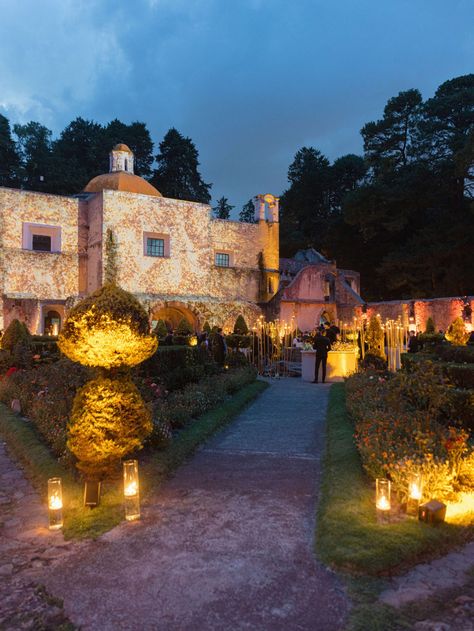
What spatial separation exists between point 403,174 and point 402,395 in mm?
32389

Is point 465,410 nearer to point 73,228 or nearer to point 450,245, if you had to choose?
point 73,228

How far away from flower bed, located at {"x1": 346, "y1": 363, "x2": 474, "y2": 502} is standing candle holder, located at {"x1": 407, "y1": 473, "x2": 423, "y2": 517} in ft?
0.37

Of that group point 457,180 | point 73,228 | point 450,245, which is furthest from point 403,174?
point 73,228

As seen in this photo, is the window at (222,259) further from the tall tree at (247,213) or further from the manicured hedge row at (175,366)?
the tall tree at (247,213)

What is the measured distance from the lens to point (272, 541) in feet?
14.4

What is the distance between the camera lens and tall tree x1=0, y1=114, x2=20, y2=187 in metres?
40.4

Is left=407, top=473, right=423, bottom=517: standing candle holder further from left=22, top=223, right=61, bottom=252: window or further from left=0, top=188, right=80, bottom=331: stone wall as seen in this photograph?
left=22, top=223, right=61, bottom=252: window

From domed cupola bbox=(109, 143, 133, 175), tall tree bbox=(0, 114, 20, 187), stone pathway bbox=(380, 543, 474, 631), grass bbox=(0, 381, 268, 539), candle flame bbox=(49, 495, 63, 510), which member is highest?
tall tree bbox=(0, 114, 20, 187)

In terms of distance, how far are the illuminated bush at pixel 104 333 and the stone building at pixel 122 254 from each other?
18.9 meters

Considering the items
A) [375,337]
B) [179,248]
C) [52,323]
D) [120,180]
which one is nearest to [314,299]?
[179,248]

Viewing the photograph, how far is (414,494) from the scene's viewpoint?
4.70 metres

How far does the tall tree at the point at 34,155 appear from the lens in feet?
134

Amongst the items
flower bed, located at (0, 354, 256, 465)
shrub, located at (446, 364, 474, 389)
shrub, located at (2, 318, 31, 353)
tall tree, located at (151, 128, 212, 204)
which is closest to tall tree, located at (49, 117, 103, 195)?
tall tree, located at (151, 128, 212, 204)

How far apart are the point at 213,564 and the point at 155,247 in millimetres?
24138
